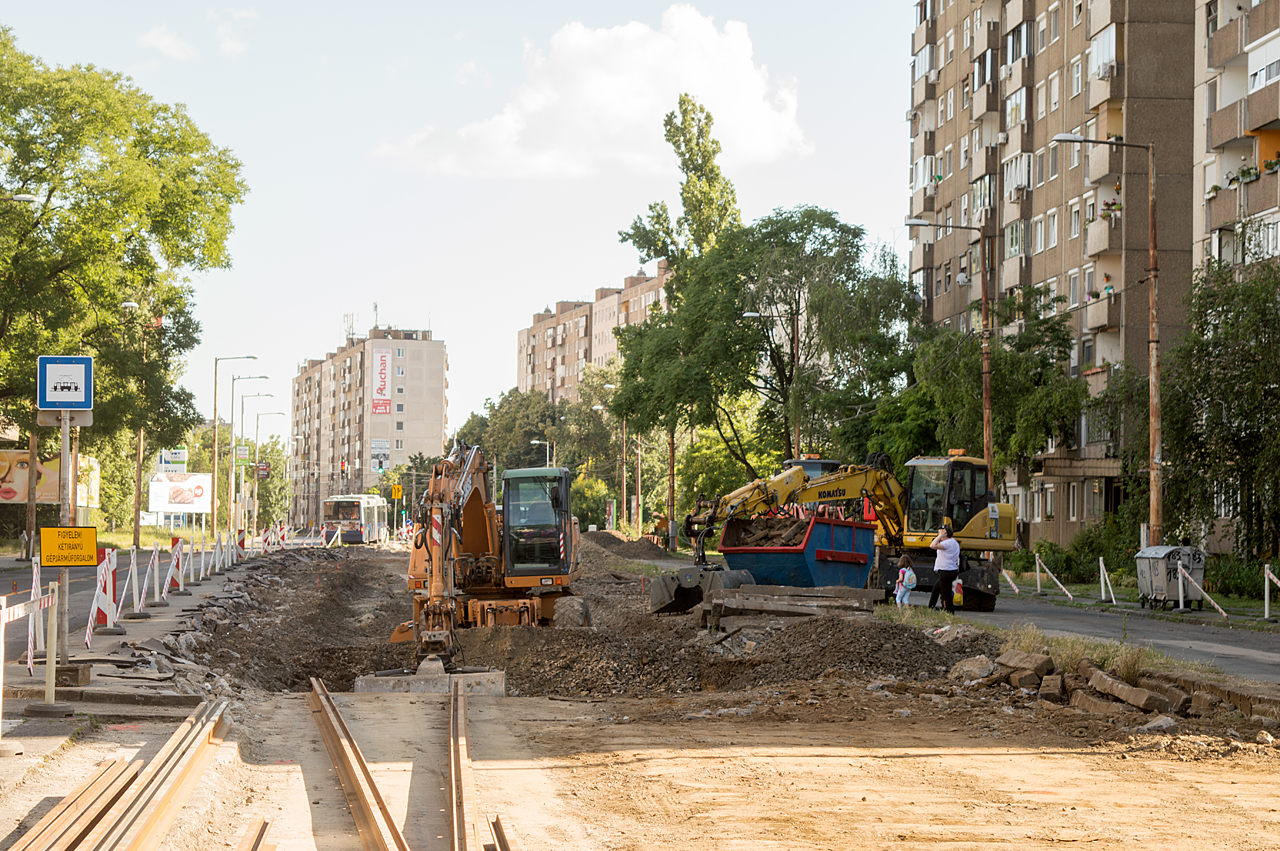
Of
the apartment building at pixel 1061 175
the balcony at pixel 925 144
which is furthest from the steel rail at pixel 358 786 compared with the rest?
the balcony at pixel 925 144

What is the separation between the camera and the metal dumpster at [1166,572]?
29859 millimetres

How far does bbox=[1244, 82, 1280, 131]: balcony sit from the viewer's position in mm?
38438

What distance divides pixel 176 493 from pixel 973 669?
74.4 m

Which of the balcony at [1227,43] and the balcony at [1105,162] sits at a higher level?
the balcony at [1227,43]

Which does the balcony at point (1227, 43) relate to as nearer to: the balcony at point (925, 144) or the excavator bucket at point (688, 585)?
the excavator bucket at point (688, 585)

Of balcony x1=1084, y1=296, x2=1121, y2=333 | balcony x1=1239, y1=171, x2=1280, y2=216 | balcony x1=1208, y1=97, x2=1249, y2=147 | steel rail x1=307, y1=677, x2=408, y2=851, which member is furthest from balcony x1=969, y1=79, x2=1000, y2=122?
steel rail x1=307, y1=677, x2=408, y2=851

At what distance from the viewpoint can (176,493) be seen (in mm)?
84438

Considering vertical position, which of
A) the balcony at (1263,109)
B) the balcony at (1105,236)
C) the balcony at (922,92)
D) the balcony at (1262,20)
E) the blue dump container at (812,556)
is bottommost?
the blue dump container at (812,556)

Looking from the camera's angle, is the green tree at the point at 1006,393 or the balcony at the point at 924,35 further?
the balcony at the point at 924,35

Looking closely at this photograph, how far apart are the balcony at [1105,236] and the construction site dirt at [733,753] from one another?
108ft

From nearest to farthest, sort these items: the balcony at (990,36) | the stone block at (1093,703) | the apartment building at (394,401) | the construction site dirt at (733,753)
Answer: the construction site dirt at (733,753), the stone block at (1093,703), the balcony at (990,36), the apartment building at (394,401)

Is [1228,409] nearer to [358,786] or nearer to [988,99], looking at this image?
[358,786]

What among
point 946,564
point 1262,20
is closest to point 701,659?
point 946,564

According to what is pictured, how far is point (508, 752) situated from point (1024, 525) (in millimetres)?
50907
